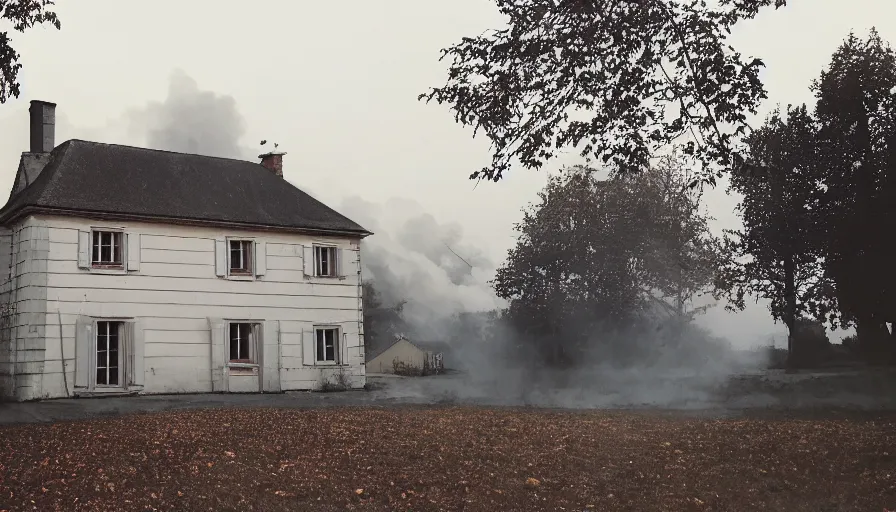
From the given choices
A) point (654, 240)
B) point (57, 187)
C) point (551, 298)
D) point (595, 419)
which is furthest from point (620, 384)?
point (57, 187)

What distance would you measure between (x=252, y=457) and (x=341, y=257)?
56.5 ft

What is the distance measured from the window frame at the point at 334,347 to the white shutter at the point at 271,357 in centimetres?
138

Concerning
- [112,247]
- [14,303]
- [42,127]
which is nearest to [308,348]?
[112,247]

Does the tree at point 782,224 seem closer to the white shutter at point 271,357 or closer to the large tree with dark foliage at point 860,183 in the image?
the large tree with dark foliage at point 860,183

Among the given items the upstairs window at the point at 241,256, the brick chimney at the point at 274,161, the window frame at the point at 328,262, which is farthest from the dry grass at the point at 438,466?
the brick chimney at the point at 274,161

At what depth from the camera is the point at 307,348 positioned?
27.4 meters

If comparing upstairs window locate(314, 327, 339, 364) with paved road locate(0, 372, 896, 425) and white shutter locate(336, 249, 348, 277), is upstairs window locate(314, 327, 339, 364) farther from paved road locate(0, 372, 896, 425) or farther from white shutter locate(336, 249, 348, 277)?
white shutter locate(336, 249, 348, 277)

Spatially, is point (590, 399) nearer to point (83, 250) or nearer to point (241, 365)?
Result: point (241, 365)

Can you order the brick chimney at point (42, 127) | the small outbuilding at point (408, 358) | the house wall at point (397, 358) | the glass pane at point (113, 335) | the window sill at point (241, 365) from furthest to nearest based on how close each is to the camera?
the house wall at point (397, 358)
the small outbuilding at point (408, 358)
the brick chimney at point (42, 127)
the window sill at point (241, 365)
the glass pane at point (113, 335)

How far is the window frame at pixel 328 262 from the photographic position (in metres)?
28.1

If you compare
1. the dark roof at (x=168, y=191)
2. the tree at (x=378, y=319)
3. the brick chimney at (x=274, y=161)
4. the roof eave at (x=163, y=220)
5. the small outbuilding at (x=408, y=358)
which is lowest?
the small outbuilding at (x=408, y=358)

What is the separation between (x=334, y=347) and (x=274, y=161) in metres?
8.39

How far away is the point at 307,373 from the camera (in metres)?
27.2

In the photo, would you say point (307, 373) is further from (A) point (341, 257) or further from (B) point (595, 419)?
(B) point (595, 419)
